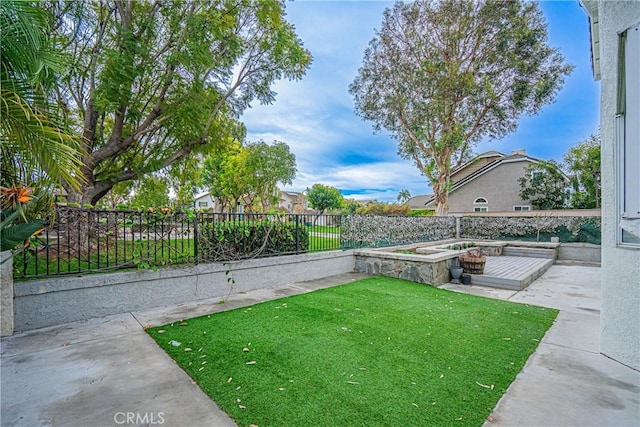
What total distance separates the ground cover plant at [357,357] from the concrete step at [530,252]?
7.89 meters

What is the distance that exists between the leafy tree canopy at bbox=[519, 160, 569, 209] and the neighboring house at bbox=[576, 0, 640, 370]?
18011 millimetres

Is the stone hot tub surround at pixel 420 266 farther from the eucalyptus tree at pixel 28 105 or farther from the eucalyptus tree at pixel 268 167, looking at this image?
the eucalyptus tree at pixel 268 167

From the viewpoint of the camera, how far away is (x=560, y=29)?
47.3 ft

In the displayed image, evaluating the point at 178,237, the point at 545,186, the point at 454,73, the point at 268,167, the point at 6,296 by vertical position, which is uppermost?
the point at 454,73

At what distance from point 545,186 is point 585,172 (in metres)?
1.95

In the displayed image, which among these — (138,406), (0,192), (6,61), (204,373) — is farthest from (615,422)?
(6,61)

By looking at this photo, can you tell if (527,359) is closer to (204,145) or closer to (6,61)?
(6,61)

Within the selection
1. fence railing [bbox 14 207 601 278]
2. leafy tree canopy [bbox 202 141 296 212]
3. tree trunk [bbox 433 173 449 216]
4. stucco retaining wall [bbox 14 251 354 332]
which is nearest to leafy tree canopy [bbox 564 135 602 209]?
tree trunk [bbox 433 173 449 216]

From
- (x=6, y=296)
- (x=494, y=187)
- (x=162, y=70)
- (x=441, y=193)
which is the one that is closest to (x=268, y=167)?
(x=441, y=193)

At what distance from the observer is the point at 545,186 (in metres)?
18.0

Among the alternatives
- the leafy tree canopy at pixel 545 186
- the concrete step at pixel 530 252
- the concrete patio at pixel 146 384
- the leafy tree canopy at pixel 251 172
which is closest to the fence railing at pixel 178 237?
the concrete patio at pixel 146 384

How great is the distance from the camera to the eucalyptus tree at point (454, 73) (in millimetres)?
14617

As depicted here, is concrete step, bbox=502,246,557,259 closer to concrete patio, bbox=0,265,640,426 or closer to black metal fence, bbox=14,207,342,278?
concrete patio, bbox=0,265,640,426

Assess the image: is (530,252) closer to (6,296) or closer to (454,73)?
(454,73)
